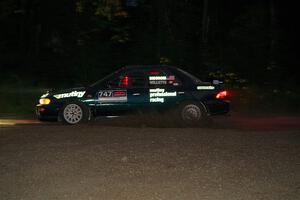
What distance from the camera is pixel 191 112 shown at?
14.5 m

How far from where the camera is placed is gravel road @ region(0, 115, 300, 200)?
7539 millimetres

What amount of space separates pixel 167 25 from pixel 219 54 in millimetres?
3237

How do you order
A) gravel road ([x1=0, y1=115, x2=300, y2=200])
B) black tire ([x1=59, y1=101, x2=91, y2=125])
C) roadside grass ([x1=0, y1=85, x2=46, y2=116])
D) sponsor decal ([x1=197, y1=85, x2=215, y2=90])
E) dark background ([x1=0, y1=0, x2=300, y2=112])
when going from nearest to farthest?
gravel road ([x1=0, y1=115, x2=300, y2=200]), black tire ([x1=59, y1=101, x2=91, y2=125]), sponsor decal ([x1=197, y1=85, x2=215, y2=90]), roadside grass ([x1=0, y1=85, x2=46, y2=116]), dark background ([x1=0, y1=0, x2=300, y2=112])

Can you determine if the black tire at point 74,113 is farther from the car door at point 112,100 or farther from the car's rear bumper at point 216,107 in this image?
the car's rear bumper at point 216,107

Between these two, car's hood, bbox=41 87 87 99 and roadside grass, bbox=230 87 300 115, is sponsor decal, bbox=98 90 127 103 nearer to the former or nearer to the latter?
car's hood, bbox=41 87 87 99

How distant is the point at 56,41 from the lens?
3212 centimetres

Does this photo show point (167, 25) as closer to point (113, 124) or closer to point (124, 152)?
point (113, 124)

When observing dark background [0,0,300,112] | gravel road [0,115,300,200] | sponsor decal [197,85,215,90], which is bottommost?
gravel road [0,115,300,200]

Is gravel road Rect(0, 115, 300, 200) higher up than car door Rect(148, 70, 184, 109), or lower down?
lower down

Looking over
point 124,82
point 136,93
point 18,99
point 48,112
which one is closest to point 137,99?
point 136,93

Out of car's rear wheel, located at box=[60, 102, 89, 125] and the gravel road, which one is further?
car's rear wheel, located at box=[60, 102, 89, 125]

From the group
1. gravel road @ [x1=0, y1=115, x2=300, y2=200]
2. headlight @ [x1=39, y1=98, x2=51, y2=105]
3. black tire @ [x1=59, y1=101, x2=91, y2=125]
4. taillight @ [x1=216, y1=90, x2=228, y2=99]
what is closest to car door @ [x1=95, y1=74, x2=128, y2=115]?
black tire @ [x1=59, y1=101, x2=91, y2=125]

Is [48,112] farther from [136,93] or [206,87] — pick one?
[206,87]

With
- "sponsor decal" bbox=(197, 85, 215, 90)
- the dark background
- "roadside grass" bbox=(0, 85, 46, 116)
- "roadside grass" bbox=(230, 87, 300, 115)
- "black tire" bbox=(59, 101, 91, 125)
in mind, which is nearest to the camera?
"black tire" bbox=(59, 101, 91, 125)
